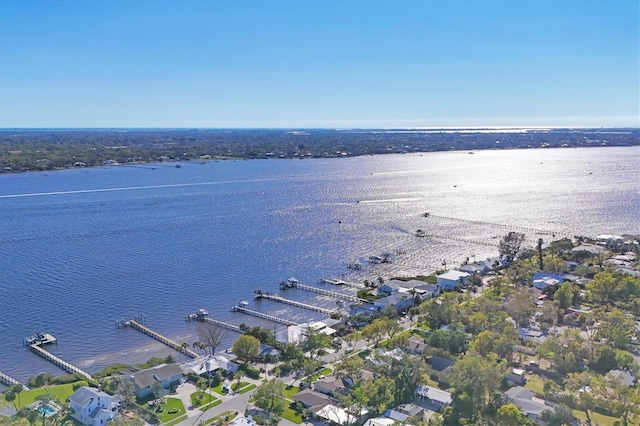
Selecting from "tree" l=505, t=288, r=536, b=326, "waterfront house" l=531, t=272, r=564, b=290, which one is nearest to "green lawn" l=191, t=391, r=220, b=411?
"tree" l=505, t=288, r=536, b=326

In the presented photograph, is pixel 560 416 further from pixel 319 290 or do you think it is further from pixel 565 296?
pixel 319 290

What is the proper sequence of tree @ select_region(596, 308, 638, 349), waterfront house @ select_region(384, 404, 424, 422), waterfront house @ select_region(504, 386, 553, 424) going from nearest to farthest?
waterfront house @ select_region(384, 404, 424, 422) < waterfront house @ select_region(504, 386, 553, 424) < tree @ select_region(596, 308, 638, 349)

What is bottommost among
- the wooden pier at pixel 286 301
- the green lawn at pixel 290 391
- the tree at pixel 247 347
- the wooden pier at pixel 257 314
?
the wooden pier at pixel 257 314

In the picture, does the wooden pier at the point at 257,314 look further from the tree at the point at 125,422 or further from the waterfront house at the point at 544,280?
the waterfront house at the point at 544,280

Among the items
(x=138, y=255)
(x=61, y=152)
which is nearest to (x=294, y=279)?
(x=138, y=255)

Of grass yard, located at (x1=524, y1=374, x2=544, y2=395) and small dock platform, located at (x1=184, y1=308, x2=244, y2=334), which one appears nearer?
grass yard, located at (x1=524, y1=374, x2=544, y2=395)

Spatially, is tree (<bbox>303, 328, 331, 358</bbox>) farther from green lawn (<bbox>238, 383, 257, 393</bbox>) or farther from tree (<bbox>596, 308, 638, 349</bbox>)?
tree (<bbox>596, 308, 638, 349</bbox>)

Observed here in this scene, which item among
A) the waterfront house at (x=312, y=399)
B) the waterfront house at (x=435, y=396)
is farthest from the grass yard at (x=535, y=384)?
the waterfront house at (x=312, y=399)
